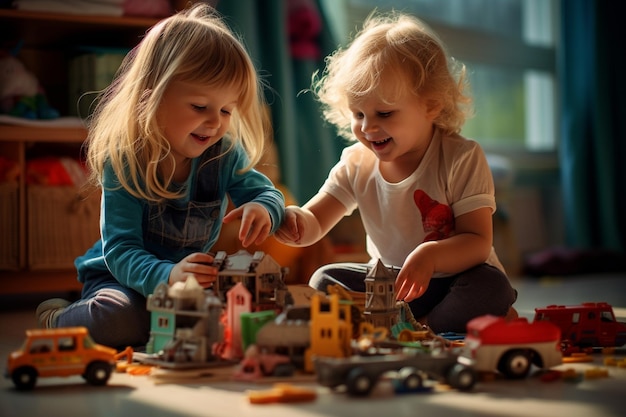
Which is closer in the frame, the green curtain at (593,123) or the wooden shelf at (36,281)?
the wooden shelf at (36,281)

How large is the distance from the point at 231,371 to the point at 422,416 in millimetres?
300

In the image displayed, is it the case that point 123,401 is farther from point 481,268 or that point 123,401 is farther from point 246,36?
point 246,36

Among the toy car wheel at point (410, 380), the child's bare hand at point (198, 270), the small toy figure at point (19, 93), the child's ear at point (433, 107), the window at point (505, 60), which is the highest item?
the window at point (505, 60)

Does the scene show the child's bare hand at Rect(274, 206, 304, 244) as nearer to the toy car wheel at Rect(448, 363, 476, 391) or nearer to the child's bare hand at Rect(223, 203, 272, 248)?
the child's bare hand at Rect(223, 203, 272, 248)

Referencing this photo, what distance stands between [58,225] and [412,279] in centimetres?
109

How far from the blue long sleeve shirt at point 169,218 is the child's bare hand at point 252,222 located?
0.16 feet

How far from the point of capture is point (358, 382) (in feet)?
3.30

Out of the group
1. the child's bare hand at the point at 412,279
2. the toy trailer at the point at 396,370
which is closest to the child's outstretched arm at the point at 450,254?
the child's bare hand at the point at 412,279

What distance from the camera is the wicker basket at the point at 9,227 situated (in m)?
2.11

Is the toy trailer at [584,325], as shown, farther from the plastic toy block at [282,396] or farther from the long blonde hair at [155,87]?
the long blonde hair at [155,87]

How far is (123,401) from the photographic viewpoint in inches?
40.2

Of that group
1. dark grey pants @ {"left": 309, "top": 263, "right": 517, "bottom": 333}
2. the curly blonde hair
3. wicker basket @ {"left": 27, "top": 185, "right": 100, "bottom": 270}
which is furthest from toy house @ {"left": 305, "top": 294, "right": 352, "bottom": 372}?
wicker basket @ {"left": 27, "top": 185, "right": 100, "bottom": 270}

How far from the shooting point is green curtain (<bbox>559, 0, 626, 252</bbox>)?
11.4ft

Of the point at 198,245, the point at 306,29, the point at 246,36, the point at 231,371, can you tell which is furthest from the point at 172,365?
the point at 306,29
